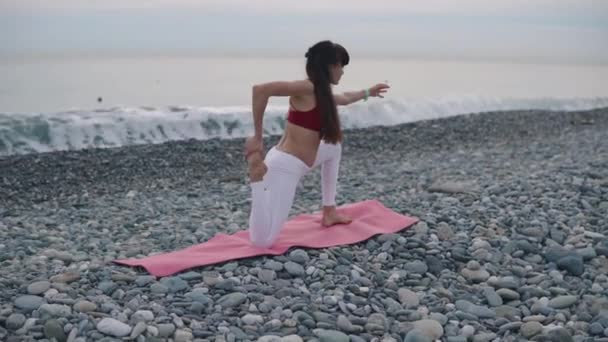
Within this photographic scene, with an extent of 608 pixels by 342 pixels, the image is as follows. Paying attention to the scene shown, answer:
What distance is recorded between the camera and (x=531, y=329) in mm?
4555

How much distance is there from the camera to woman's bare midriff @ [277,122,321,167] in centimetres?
593

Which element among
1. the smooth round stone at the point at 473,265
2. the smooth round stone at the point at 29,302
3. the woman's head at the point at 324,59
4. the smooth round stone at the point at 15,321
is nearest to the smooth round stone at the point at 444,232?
the smooth round stone at the point at 473,265

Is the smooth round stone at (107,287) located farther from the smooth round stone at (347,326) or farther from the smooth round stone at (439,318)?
the smooth round stone at (439,318)

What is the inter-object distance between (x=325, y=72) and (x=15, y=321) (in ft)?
9.98

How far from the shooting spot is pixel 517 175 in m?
9.39

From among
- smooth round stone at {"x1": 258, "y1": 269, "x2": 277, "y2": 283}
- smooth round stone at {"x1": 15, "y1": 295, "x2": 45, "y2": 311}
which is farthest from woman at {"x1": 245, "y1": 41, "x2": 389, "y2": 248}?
smooth round stone at {"x1": 15, "y1": 295, "x2": 45, "y2": 311}

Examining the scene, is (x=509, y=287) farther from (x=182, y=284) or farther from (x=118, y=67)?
(x=118, y=67)

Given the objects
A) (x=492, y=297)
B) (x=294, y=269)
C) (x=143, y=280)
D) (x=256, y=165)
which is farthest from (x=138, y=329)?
(x=492, y=297)

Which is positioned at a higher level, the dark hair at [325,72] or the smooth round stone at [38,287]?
the dark hair at [325,72]

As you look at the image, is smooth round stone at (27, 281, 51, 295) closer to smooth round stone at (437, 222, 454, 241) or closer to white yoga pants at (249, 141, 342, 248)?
white yoga pants at (249, 141, 342, 248)

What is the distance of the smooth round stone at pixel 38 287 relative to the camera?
4988 mm

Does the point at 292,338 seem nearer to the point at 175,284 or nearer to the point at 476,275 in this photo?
the point at 175,284

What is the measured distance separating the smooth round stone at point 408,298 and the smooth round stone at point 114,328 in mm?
1950

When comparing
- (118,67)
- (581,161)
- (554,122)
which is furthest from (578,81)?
(581,161)
